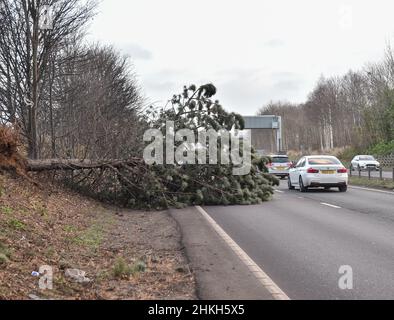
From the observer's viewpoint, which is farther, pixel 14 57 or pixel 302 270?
pixel 14 57

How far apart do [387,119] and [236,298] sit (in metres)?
53.0

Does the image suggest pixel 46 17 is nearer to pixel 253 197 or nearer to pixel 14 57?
pixel 14 57

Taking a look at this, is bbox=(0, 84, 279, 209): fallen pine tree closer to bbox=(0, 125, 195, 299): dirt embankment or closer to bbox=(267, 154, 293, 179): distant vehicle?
bbox=(0, 125, 195, 299): dirt embankment

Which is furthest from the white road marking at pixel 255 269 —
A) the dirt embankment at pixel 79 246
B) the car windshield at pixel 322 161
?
the car windshield at pixel 322 161

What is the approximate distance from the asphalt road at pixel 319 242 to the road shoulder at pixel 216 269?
38 cm

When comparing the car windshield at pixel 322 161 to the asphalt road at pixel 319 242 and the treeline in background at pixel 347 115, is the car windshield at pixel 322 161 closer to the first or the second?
the asphalt road at pixel 319 242

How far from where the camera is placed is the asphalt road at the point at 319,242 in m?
6.92

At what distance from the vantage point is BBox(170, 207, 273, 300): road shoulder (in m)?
6.39

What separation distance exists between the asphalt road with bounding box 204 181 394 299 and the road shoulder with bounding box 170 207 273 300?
377 millimetres

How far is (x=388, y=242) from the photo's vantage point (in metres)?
10.0

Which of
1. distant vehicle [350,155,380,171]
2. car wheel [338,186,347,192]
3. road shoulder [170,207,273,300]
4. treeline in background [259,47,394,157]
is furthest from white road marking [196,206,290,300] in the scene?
treeline in background [259,47,394,157]

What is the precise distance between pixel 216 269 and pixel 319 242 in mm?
3190

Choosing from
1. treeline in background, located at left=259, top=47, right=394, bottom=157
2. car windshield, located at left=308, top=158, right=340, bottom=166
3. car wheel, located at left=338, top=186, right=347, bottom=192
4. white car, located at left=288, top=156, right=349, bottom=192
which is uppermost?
treeline in background, located at left=259, top=47, right=394, bottom=157
